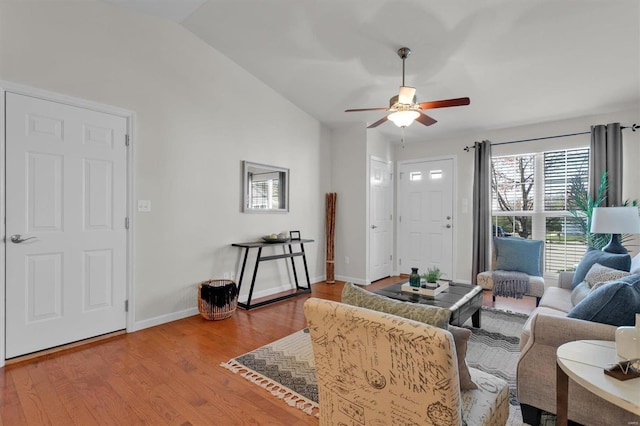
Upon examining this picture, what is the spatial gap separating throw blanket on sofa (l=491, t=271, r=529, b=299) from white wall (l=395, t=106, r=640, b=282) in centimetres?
118

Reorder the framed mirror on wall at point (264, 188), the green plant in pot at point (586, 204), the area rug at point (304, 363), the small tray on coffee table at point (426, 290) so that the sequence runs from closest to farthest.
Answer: the area rug at point (304, 363)
the small tray on coffee table at point (426, 290)
the green plant in pot at point (586, 204)
the framed mirror on wall at point (264, 188)

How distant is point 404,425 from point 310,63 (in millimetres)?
3653

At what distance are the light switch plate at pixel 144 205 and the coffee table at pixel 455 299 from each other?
2450mm

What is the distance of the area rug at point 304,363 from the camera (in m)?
1.99

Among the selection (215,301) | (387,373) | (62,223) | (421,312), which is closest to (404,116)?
(421,312)

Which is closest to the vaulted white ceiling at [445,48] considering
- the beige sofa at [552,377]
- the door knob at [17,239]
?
the door knob at [17,239]

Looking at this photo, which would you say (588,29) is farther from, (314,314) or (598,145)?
(314,314)

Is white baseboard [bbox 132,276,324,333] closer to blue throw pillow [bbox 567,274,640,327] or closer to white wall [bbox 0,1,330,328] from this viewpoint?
white wall [bbox 0,1,330,328]

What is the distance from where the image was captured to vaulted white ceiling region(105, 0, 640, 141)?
260 cm

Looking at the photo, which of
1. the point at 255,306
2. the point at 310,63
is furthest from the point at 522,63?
the point at 255,306

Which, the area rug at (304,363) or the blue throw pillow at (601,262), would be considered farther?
the blue throw pillow at (601,262)

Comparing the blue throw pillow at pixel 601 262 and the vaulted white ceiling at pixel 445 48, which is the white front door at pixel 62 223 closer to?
the vaulted white ceiling at pixel 445 48

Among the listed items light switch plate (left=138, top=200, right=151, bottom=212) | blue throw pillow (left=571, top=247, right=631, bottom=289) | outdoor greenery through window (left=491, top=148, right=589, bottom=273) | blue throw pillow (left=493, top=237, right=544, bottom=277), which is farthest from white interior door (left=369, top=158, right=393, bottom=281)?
light switch plate (left=138, top=200, right=151, bottom=212)

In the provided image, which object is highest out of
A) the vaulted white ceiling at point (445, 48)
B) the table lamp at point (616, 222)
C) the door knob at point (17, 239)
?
the vaulted white ceiling at point (445, 48)
